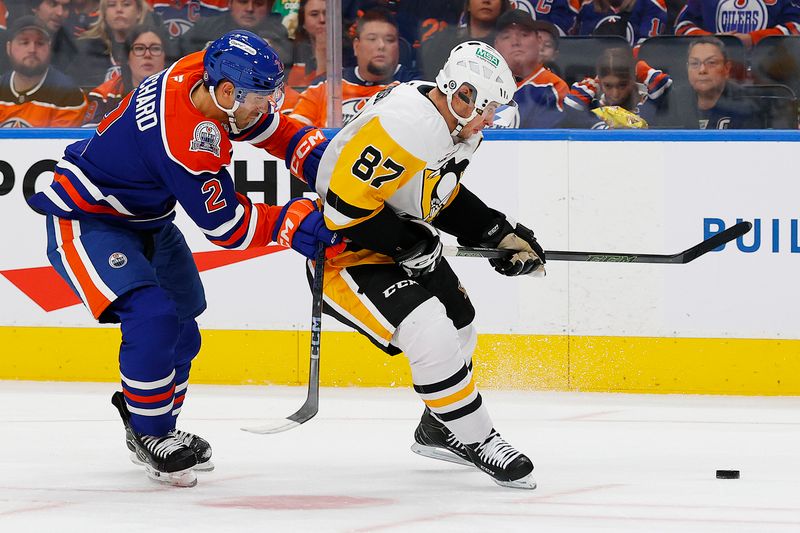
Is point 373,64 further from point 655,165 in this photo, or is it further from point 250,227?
point 250,227

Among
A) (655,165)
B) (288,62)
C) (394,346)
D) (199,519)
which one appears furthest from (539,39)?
(199,519)

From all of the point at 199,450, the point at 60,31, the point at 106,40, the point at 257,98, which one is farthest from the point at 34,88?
the point at 257,98

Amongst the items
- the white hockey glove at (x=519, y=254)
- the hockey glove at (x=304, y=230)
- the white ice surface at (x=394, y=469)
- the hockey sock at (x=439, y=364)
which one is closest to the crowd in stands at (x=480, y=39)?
the white ice surface at (x=394, y=469)

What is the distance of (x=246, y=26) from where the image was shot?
18.6ft

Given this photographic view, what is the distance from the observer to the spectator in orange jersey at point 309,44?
5.70 meters

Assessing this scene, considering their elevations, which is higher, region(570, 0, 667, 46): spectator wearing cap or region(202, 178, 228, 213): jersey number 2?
region(570, 0, 667, 46): spectator wearing cap

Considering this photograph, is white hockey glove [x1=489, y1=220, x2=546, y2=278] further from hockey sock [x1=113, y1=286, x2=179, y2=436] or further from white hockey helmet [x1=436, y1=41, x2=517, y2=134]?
hockey sock [x1=113, y1=286, x2=179, y2=436]

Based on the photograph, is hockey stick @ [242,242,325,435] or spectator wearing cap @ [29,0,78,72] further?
spectator wearing cap @ [29,0,78,72]

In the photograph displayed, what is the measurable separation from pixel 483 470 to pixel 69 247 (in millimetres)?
1194

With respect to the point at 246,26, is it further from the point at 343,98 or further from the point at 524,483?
the point at 524,483

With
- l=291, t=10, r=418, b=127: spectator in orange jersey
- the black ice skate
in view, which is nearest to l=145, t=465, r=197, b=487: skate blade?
the black ice skate

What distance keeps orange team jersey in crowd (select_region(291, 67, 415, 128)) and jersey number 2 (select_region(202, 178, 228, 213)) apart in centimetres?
231

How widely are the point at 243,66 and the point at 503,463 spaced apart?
116cm

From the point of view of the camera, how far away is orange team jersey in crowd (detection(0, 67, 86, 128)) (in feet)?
19.2
